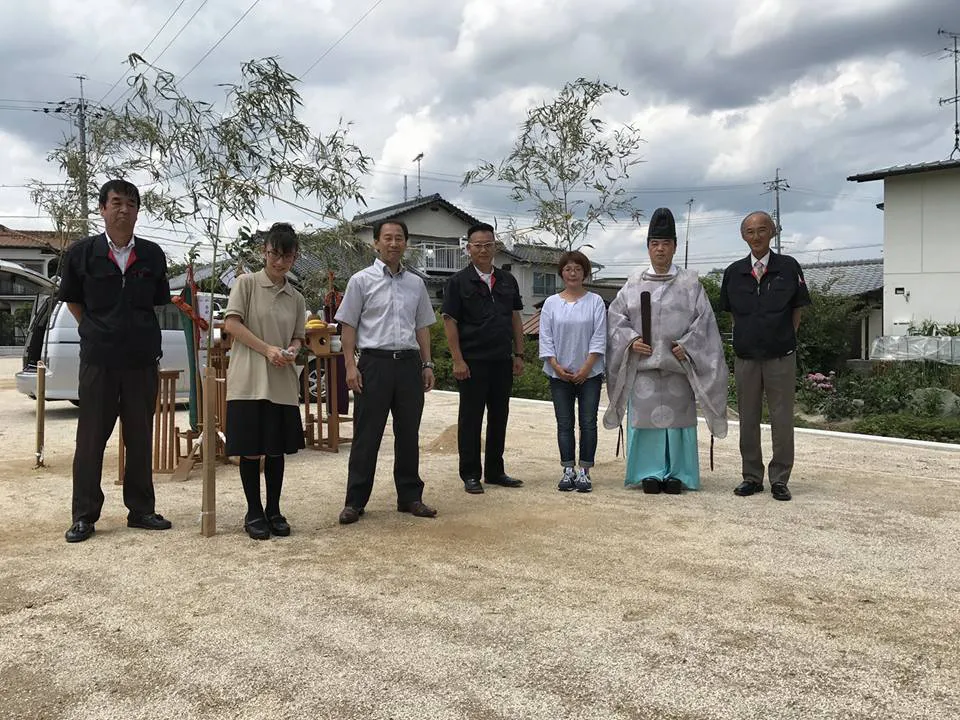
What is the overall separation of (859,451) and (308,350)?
196 inches

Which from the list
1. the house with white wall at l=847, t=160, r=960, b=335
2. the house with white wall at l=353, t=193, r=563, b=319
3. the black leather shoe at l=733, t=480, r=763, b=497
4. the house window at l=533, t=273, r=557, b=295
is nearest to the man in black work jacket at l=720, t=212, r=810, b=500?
the black leather shoe at l=733, t=480, r=763, b=497

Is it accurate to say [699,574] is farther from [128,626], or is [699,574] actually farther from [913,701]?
[128,626]

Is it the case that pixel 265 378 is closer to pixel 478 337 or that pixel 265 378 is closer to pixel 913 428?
pixel 478 337

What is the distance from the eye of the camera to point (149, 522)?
13.7 feet

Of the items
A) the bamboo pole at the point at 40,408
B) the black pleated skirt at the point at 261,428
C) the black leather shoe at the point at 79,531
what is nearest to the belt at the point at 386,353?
the black pleated skirt at the point at 261,428

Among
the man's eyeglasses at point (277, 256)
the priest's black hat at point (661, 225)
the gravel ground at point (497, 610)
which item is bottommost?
the gravel ground at point (497, 610)

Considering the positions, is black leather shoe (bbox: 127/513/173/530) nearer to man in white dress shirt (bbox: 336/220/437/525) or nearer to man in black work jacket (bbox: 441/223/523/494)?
man in white dress shirt (bbox: 336/220/437/525)

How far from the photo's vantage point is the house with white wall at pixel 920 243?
50.1ft

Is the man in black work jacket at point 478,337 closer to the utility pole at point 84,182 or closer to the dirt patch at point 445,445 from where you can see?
the dirt patch at point 445,445

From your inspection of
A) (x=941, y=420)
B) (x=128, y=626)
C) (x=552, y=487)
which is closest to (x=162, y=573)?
(x=128, y=626)

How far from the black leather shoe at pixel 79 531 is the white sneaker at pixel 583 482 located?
115 inches

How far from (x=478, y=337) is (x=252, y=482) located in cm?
183

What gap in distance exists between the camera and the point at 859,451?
696 cm

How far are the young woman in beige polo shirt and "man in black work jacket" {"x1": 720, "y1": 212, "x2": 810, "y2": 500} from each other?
289cm
